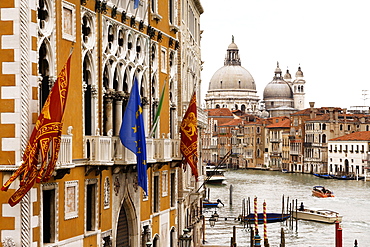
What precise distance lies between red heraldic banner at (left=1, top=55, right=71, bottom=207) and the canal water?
17.6 metres

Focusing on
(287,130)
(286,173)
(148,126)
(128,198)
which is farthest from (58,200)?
(287,130)

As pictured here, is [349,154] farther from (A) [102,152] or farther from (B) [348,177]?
(A) [102,152]

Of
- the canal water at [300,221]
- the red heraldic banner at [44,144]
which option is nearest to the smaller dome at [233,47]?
the canal water at [300,221]

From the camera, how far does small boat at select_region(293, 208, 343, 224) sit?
114 ft

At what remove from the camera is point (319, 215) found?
35.5 metres

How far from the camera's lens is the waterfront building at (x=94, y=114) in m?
8.33

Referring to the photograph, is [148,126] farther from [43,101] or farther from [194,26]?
[194,26]

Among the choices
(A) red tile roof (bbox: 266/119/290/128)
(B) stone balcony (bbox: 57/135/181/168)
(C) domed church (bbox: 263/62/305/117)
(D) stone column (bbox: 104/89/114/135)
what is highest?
(C) domed church (bbox: 263/62/305/117)

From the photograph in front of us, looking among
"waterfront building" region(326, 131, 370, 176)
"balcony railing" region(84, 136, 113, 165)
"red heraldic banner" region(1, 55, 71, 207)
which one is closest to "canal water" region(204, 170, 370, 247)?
"waterfront building" region(326, 131, 370, 176)

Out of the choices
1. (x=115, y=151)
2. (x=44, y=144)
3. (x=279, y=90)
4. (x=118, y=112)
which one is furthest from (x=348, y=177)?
(x=44, y=144)

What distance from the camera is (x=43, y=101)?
8867 millimetres

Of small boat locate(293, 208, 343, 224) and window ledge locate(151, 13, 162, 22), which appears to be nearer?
window ledge locate(151, 13, 162, 22)

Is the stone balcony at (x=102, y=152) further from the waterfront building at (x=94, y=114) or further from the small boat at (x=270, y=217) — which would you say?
the small boat at (x=270, y=217)

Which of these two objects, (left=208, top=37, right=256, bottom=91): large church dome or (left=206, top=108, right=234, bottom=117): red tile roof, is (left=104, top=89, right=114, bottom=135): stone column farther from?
(left=208, top=37, right=256, bottom=91): large church dome
